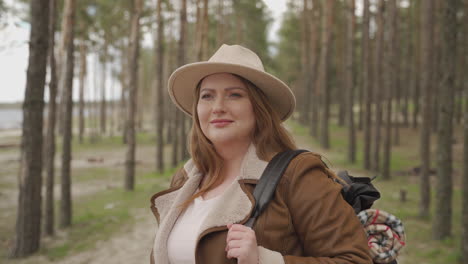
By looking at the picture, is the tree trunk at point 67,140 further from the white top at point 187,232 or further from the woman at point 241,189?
the white top at point 187,232

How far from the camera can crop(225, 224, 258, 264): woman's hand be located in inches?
60.1

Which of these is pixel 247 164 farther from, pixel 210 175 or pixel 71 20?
pixel 71 20

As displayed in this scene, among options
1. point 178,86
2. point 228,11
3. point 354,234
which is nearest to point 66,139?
point 178,86

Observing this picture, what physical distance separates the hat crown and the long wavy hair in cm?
10

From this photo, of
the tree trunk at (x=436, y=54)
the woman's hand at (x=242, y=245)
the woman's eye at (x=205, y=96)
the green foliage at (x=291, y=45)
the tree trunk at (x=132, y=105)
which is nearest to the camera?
the woman's hand at (x=242, y=245)

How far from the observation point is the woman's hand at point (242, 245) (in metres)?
1.53

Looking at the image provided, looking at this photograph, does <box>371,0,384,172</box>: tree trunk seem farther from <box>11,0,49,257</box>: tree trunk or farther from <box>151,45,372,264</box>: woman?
<box>151,45,372,264</box>: woman

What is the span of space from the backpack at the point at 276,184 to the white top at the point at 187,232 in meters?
0.33

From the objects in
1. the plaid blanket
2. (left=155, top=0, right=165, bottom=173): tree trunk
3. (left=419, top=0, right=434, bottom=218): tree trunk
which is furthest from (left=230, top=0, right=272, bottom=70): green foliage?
the plaid blanket

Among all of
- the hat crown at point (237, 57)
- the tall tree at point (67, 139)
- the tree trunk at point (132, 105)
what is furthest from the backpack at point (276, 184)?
the tree trunk at point (132, 105)

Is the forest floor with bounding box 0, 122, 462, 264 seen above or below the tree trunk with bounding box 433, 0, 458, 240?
below

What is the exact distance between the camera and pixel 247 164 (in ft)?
6.23

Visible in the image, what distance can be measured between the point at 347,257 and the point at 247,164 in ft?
2.22

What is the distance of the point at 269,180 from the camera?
5.73ft
